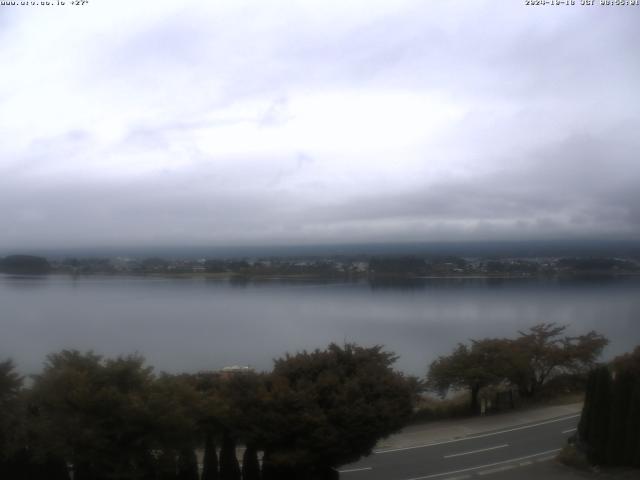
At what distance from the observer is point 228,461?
37.4 ft

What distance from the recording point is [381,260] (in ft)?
165

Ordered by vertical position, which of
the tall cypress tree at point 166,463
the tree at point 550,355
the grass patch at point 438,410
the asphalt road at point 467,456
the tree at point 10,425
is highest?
the tree at point 10,425

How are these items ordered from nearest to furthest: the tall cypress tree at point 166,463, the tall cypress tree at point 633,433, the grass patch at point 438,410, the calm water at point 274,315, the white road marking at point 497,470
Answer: the tall cypress tree at point 166,463 < the tall cypress tree at point 633,433 < the white road marking at point 497,470 < the grass patch at point 438,410 < the calm water at point 274,315

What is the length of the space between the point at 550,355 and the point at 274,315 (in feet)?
57.3

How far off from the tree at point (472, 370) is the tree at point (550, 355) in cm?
148

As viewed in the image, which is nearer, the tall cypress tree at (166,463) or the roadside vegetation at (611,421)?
the tall cypress tree at (166,463)

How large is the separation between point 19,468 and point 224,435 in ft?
10.5

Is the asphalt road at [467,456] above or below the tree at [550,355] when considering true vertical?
below

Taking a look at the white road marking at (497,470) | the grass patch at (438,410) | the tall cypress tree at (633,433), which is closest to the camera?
the tall cypress tree at (633,433)

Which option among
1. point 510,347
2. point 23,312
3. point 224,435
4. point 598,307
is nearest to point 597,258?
point 598,307

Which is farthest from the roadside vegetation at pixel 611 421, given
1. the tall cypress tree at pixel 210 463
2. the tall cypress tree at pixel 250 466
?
the tall cypress tree at pixel 210 463

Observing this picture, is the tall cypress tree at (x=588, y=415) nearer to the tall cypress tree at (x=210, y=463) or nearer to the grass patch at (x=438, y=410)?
the grass patch at (x=438, y=410)

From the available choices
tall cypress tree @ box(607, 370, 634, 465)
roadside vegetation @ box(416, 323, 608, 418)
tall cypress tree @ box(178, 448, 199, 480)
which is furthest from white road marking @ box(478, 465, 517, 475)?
tall cypress tree @ box(178, 448, 199, 480)

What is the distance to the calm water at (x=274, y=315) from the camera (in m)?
26.9
